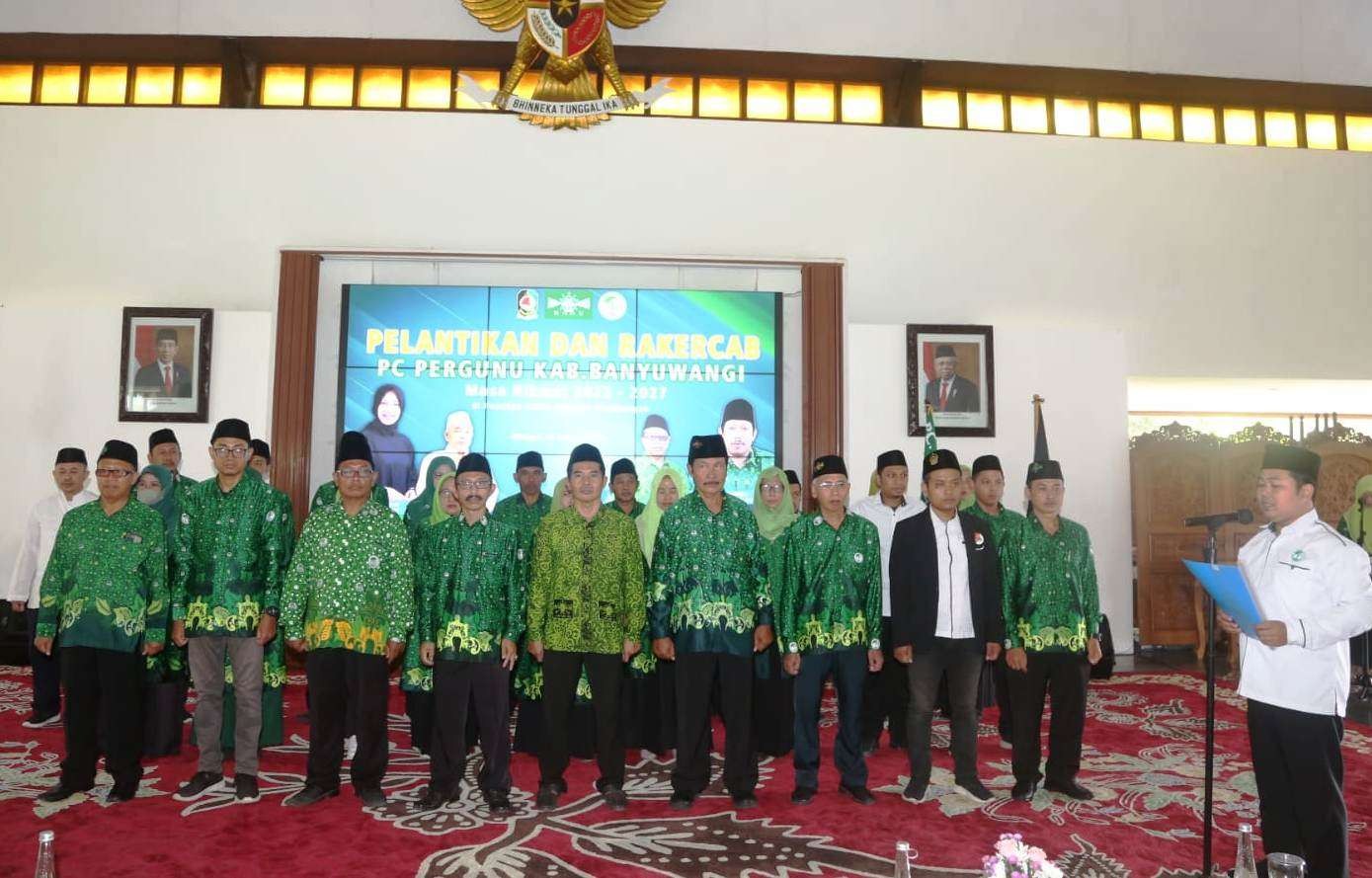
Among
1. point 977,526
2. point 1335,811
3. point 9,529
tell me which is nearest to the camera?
point 1335,811

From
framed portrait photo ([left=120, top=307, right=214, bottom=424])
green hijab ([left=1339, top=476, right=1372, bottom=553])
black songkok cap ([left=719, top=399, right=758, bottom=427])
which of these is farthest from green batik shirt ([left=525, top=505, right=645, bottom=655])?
green hijab ([left=1339, top=476, right=1372, bottom=553])

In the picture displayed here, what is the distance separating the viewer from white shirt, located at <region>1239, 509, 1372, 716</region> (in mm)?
2453

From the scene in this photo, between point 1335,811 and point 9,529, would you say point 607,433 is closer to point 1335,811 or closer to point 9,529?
point 9,529

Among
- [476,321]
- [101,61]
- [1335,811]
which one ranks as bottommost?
[1335,811]

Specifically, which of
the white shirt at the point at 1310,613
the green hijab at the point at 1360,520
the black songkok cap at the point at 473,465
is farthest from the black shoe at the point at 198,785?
the green hijab at the point at 1360,520

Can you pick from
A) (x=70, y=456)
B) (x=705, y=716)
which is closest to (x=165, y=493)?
(x=70, y=456)

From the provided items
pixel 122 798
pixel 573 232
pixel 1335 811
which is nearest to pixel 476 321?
pixel 573 232

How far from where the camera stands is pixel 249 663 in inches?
143

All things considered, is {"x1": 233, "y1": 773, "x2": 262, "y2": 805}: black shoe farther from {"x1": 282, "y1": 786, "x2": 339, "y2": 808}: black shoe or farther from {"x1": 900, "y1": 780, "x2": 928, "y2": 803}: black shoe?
{"x1": 900, "y1": 780, "x2": 928, "y2": 803}: black shoe

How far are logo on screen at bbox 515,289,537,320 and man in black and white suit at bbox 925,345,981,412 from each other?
3.18 metres

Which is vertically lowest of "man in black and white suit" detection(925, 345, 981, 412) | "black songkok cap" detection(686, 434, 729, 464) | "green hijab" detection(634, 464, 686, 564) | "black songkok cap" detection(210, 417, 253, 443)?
"green hijab" detection(634, 464, 686, 564)

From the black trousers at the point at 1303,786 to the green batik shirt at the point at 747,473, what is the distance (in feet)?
15.1

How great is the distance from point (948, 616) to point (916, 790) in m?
0.69

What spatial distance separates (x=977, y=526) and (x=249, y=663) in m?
2.99
